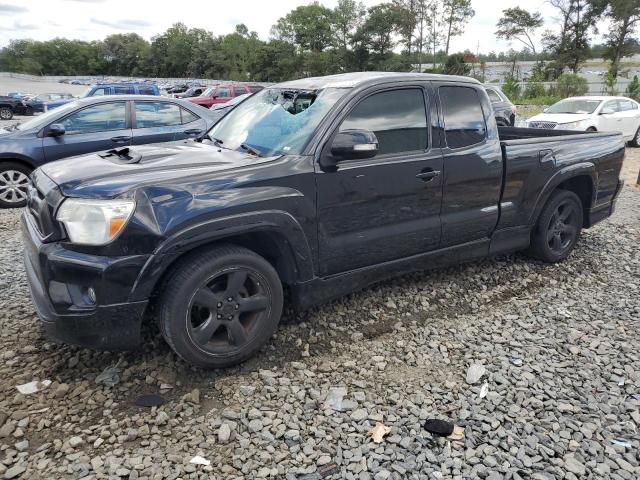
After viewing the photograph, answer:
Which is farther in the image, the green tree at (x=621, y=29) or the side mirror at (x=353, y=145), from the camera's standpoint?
the green tree at (x=621, y=29)

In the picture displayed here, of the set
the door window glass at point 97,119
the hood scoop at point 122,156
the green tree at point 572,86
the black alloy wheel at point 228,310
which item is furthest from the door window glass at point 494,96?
the green tree at point 572,86

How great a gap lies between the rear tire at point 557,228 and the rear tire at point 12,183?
6.83m

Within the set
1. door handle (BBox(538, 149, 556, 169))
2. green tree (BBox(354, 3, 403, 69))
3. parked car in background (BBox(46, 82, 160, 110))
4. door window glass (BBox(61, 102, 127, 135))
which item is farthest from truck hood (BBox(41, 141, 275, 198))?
green tree (BBox(354, 3, 403, 69))

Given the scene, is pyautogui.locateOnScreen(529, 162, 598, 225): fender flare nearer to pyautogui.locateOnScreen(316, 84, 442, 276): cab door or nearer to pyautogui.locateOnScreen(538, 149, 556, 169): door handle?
pyautogui.locateOnScreen(538, 149, 556, 169): door handle

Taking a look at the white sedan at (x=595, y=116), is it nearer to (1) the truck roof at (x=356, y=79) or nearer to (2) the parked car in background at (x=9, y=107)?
(1) the truck roof at (x=356, y=79)

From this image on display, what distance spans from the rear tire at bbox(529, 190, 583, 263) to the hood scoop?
373 cm

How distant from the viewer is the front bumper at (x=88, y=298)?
8.78 ft

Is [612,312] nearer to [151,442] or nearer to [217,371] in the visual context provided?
[217,371]

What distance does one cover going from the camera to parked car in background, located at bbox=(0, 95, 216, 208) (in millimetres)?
7082

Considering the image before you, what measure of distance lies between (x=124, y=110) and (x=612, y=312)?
6.73 meters

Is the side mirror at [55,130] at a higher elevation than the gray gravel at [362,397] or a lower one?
higher

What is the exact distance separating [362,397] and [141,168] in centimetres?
194

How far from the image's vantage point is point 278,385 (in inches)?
121

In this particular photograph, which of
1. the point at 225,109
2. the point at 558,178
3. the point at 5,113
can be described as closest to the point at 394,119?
the point at 558,178
